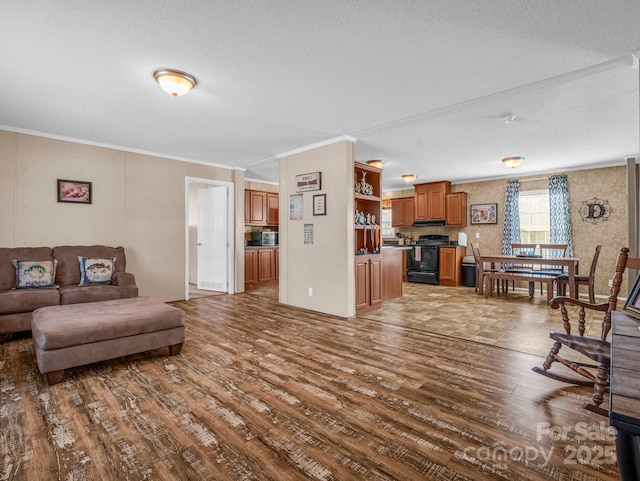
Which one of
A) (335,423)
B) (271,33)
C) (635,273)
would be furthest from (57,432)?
(635,273)

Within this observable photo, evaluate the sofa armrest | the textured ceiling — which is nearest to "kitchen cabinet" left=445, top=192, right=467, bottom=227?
the textured ceiling

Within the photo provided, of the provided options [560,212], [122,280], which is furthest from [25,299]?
[560,212]

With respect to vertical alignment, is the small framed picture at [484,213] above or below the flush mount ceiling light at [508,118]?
below

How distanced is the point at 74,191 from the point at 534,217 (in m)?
8.76

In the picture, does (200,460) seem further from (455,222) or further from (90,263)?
(455,222)

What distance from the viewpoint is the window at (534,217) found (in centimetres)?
714

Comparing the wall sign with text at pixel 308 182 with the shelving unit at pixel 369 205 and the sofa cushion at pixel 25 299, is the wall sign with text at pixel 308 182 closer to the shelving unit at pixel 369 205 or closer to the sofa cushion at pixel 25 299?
the shelving unit at pixel 369 205

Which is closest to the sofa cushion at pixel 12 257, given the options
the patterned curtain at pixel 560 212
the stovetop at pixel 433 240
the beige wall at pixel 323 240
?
the beige wall at pixel 323 240

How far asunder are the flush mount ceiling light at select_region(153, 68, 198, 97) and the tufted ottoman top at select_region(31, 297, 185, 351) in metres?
2.08

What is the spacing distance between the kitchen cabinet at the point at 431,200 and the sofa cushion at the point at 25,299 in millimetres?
7623

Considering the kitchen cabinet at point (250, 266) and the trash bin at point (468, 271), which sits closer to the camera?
the kitchen cabinet at point (250, 266)

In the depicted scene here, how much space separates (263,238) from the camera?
314 inches

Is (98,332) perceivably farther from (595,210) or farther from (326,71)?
(595,210)

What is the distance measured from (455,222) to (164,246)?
654 centimetres
